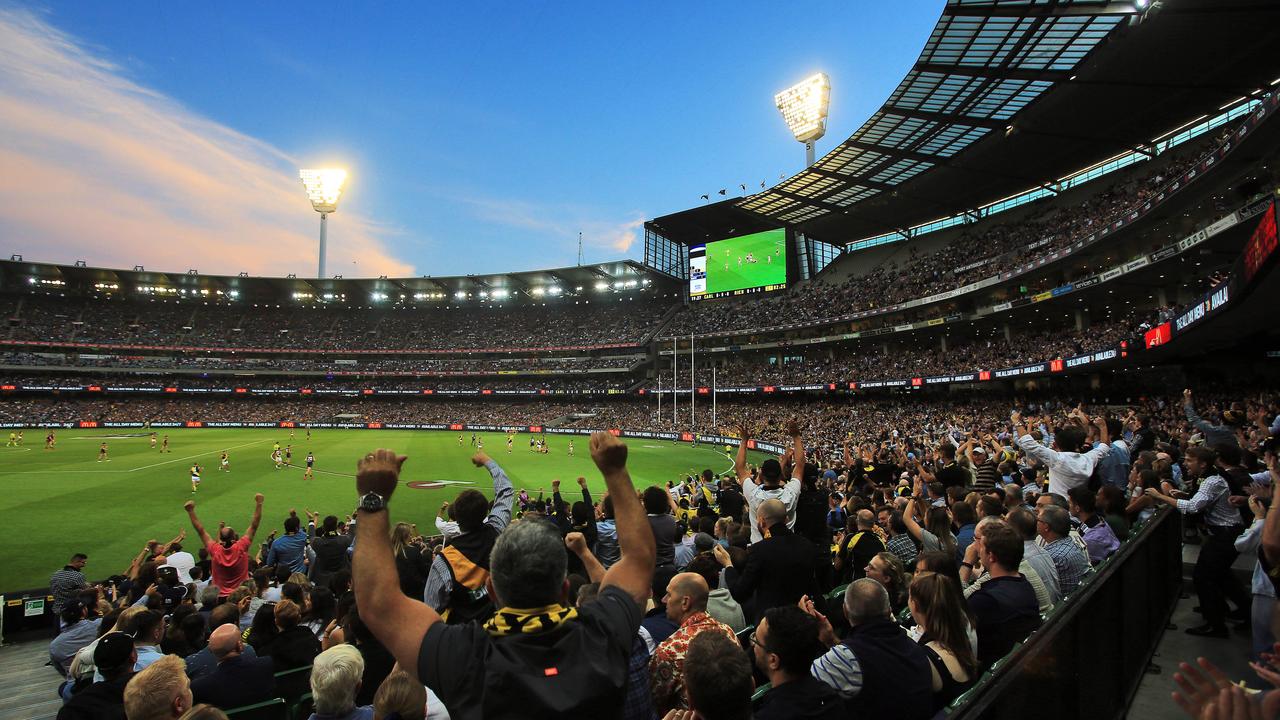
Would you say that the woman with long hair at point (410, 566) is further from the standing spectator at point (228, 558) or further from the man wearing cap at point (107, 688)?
the standing spectator at point (228, 558)

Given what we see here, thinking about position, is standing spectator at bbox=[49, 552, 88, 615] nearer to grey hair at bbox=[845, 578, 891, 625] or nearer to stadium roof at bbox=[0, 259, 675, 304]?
grey hair at bbox=[845, 578, 891, 625]

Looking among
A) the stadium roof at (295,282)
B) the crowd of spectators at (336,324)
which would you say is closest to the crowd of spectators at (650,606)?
the stadium roof at (295,282)

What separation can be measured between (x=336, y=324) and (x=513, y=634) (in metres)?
103

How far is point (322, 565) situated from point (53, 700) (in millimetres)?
3442

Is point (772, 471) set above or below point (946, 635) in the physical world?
above

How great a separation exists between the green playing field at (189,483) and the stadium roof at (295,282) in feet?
112

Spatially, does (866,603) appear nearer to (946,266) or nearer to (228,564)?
(228,564)

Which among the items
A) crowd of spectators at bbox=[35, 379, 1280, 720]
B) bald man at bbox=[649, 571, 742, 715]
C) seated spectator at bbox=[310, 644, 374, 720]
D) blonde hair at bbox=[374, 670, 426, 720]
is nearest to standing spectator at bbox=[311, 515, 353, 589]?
crowd of spectators at bbox=[35, 379, 1280, 720]

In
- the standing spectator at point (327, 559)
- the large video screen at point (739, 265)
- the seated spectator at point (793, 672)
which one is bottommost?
the standing spectator at point (327, 559)

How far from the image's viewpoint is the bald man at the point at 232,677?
186 inches

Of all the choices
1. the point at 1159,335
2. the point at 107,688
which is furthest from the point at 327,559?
the point at 1159,335

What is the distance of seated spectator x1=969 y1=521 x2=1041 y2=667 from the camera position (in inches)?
173

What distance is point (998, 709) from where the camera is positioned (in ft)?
8.63

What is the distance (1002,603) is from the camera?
14.5ft
